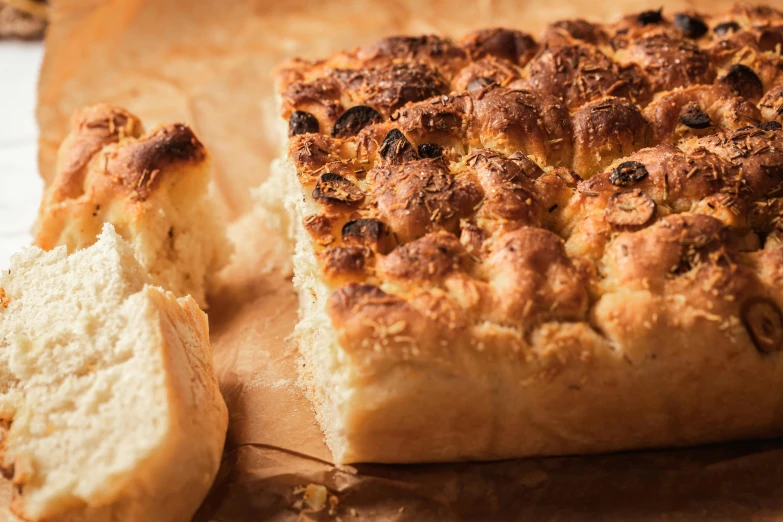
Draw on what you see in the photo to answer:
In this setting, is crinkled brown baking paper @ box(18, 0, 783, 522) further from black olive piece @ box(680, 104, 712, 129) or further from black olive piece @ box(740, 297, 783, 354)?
black olive piece @ box(680, 104, 712, 129)

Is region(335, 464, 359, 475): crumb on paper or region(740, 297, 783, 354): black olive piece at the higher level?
region(740, 297, 783, 354): black olive piece

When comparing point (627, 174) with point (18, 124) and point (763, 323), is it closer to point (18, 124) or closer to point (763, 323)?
point (763, 323)

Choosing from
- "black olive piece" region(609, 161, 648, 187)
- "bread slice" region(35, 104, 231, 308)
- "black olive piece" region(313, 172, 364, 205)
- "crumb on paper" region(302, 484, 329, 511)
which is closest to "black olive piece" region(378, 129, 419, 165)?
"black olive piece" region(313, 172, 364, 205)

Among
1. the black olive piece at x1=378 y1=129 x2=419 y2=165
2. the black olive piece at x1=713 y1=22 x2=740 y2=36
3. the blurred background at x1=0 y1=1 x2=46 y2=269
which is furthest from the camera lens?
the blurred background at x1=0 y1=1 x2=46 y2=269

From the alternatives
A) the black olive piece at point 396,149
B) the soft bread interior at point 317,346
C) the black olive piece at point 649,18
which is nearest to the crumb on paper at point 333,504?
the soft bread interior at point 317,346

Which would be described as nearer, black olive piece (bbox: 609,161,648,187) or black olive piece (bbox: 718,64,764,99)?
black olive piece (bbox: 609,161,648,187)

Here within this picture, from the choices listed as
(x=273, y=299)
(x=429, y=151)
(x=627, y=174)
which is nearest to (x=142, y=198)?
(x=273, y=299)

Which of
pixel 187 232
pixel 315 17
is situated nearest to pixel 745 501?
pixel 187 232
